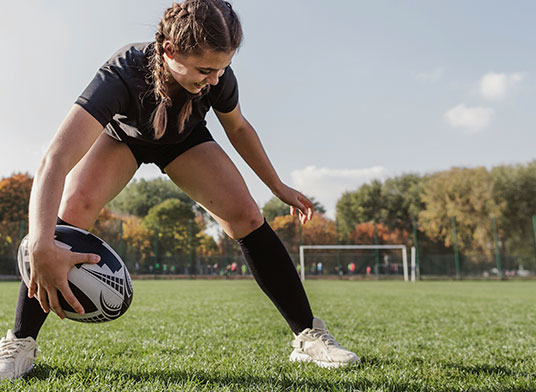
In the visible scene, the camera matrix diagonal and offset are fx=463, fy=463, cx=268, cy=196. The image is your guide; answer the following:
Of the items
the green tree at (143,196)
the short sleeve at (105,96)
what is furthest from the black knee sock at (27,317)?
the green tree at (143,196)

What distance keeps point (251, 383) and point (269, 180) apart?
3.73 feet

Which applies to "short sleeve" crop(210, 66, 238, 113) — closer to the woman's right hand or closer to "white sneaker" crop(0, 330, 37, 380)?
the woman's right hand

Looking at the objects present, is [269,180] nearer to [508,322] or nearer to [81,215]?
[81,215]

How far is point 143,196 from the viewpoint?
5684 cm

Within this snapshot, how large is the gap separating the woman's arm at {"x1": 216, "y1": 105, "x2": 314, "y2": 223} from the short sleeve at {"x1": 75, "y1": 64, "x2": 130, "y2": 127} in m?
0.66

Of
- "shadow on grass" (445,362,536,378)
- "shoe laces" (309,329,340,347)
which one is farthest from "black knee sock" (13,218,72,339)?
"shadow on grass" (445,362,536,378)

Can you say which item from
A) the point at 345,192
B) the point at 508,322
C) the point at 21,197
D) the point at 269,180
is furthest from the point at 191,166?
the point at 345,192

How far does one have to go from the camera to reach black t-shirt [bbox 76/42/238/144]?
1.81 metres

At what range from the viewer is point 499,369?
2480mm

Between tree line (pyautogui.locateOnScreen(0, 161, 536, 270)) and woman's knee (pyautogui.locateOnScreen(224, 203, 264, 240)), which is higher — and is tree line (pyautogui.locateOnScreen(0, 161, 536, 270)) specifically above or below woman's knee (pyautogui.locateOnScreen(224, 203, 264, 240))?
above

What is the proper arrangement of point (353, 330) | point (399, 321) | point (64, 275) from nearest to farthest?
point (64, 275) → point (353, 330) → point (399, 321)

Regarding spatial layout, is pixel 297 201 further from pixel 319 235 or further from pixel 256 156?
pixel 319 235

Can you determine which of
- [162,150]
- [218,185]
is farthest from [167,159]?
[218,185]

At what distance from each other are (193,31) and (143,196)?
187 ft
